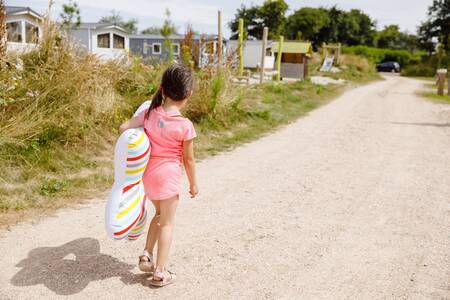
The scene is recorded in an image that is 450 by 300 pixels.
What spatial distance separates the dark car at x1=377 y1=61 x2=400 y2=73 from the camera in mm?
55997

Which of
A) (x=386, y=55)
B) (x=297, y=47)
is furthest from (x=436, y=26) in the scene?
(x=297, y=47)

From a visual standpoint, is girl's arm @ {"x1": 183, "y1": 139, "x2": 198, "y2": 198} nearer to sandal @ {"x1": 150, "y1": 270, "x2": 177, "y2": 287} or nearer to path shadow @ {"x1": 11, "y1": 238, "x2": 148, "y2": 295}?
sandal @ {"x1": 150, "y1": 270, "x2": 177, "y2": 287}

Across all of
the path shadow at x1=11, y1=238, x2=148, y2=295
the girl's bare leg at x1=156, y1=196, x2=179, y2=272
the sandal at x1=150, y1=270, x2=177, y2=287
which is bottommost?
the path shadow at x1=11, y1=238, x2=148, y2=295

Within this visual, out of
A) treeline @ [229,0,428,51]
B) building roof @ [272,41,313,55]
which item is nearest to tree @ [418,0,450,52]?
treeline @ [229,0,428,51]

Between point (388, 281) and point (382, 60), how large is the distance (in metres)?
61.9

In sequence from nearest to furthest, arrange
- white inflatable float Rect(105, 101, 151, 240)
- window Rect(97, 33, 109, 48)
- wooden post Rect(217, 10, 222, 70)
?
1. white inflatable float Rect(105, 101, 151, 240)
2. wooden post Rect(217, 10, 222, 70)
3. window Rect(97, 33, 109, 48)

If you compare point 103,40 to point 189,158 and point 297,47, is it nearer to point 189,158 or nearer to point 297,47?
point 297,47

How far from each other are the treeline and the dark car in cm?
985

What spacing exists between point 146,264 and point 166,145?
84 centimetres

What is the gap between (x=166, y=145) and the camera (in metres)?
3.09

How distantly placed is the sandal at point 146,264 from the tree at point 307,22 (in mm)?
64001

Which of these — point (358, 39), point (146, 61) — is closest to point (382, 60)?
point (358, 39)

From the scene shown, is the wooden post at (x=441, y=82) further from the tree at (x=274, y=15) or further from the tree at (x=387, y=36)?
the tree at (x=387, y=36)

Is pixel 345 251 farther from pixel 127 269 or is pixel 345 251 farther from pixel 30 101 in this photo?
pixel 30 101
